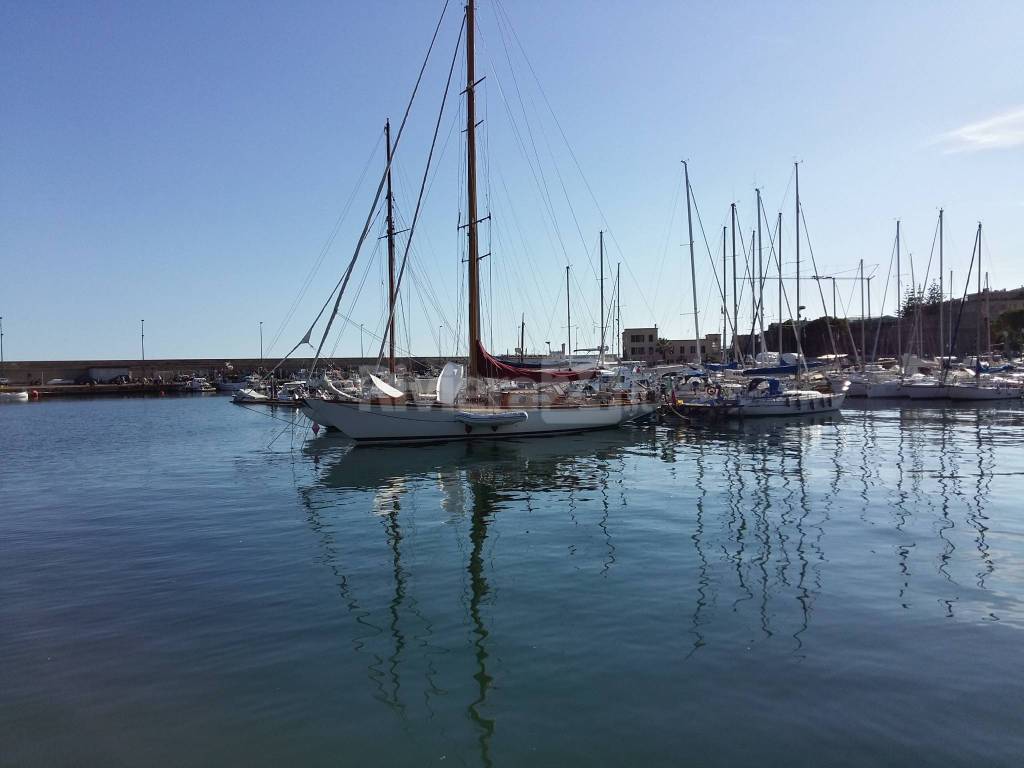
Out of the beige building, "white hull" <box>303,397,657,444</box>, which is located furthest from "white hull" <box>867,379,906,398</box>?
the beige building

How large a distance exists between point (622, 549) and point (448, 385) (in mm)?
18436

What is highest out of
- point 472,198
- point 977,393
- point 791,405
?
point 472,198

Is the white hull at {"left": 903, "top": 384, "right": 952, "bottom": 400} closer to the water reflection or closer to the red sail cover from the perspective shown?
the water reflection

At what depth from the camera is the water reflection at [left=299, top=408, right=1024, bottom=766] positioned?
8906 mm

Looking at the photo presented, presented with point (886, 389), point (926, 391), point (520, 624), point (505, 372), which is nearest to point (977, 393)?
point (926, 391)

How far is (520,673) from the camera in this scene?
8078 mm

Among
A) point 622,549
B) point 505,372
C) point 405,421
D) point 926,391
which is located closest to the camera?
point 622,549

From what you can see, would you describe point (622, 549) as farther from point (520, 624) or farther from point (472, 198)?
point (472, 198)

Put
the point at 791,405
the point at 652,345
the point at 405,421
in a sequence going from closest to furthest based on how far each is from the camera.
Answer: the point at 405,421, the point at 791,405, the point at 652,345

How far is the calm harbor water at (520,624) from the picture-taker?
670 cm

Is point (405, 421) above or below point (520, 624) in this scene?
above

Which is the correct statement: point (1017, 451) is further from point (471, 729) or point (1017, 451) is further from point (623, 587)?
point (471, 729)

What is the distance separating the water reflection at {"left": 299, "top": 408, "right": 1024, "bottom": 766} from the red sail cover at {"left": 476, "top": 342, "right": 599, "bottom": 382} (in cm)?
491

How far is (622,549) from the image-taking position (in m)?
13.8
